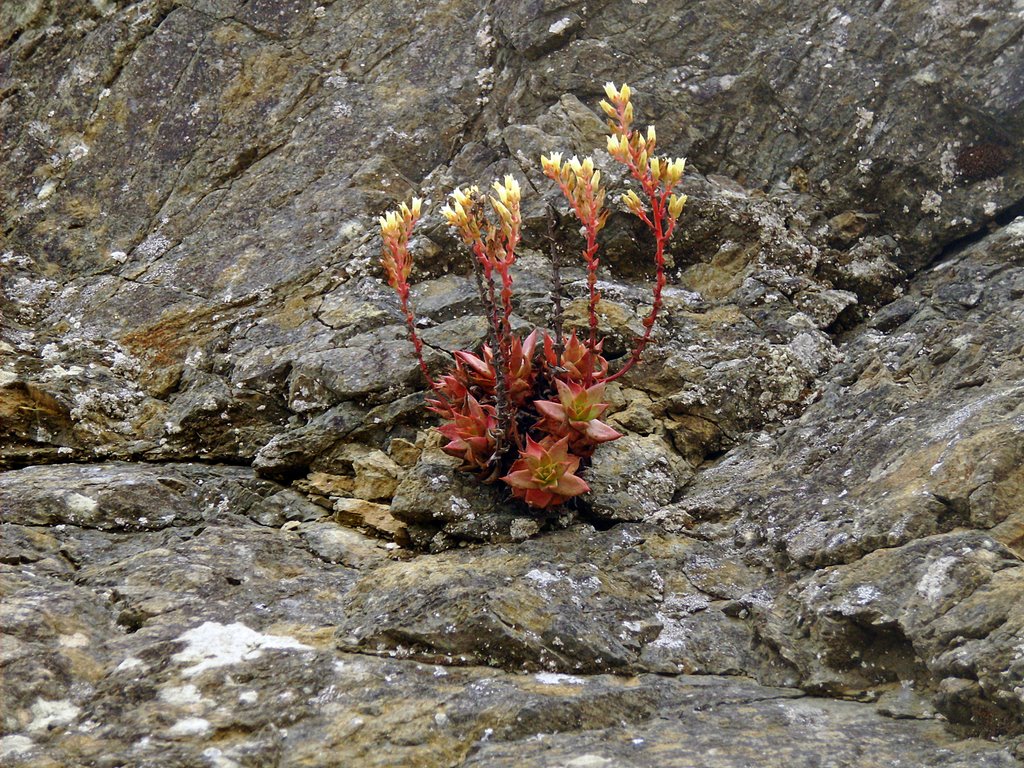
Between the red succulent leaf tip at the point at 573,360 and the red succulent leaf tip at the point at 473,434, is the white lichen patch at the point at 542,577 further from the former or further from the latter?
the red succulent leaf tip at the point at 573,360

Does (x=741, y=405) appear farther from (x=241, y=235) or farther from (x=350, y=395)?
(x=241, y=235)

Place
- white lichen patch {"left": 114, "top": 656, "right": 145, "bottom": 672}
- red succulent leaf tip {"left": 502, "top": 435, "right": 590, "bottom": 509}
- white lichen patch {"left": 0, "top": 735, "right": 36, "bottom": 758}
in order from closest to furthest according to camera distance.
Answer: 1. white lichen patch {"left": 0, "top": 735, "right": 36, "bottom": 758}
2. white lichen patch {"left": 114, "top": 656, "right": 145, "bottom": 672}
3. red succulent leaf tip {"left": 502, "top": 435, "right": 590, "bottom": 509}

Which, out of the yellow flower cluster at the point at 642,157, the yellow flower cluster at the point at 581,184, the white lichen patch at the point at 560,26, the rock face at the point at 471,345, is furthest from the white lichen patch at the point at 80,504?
the white lichen patch at the point at 560,26

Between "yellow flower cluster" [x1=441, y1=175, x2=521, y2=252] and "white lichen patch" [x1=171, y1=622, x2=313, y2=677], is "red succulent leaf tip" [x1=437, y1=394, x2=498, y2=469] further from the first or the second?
"white lichen patch" [x1=171, y1=622, x2=313, y2=677]

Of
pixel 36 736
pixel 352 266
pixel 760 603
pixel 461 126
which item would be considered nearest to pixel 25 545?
pixel 36 736

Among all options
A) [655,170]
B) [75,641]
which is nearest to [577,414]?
[655,170]

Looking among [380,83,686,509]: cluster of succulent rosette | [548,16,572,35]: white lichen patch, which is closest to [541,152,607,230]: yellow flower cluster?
[380,83,686,509]: cluster of succulent rosette
